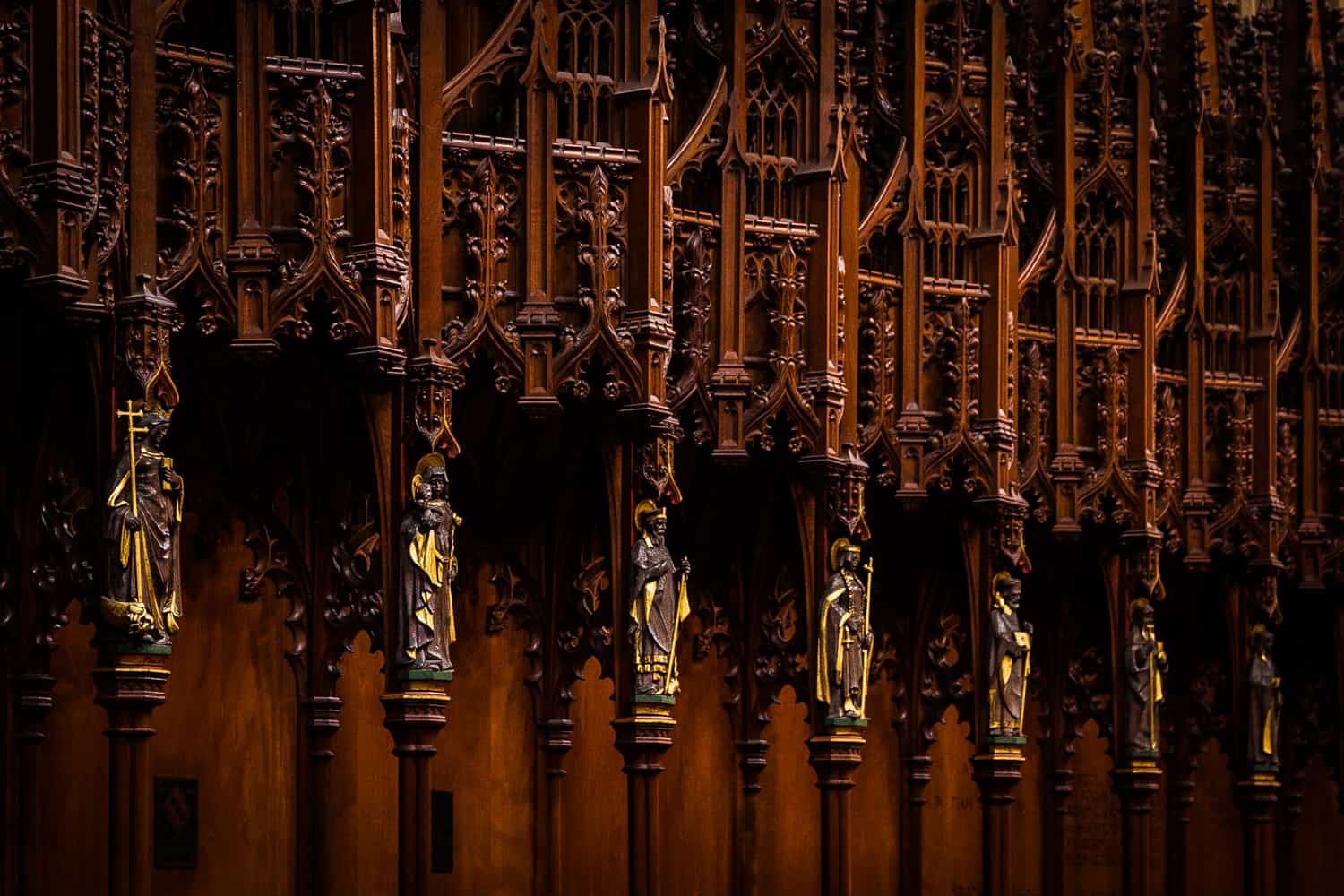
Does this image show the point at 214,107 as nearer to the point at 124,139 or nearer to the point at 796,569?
the point at 124,139

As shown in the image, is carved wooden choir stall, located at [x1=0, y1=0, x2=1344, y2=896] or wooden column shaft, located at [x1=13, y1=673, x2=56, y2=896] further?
wooden column shaft, located at [x1=13, y1=673, x2=56, y2=896]

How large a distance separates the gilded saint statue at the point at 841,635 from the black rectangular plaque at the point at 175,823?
595 cm

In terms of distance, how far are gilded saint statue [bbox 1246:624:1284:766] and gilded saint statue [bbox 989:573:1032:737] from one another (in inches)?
154

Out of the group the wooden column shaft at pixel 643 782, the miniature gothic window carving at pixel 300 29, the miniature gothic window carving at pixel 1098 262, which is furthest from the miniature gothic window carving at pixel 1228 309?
the miniature gothic window carving at pixel 300 29

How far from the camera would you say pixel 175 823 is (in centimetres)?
2458

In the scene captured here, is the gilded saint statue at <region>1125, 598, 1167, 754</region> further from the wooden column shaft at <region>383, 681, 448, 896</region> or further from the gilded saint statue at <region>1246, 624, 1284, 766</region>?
the wooden column shaft at <region>383, 681, 448, 896</region>

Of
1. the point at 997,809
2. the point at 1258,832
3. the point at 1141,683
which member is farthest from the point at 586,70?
the point at 1258,832

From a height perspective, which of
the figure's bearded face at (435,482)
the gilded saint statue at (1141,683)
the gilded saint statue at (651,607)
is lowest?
the gilded saint statue at (1141,683)

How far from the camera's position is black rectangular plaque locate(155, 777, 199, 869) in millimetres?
24484

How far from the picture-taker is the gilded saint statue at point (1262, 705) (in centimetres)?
3170

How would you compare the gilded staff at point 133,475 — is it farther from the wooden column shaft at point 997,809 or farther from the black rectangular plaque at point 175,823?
the wooden column shaft at point 997,809

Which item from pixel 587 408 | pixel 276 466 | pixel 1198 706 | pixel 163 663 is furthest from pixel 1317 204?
pixel 163 663

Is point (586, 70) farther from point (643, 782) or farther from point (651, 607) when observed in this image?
point (643, 782)

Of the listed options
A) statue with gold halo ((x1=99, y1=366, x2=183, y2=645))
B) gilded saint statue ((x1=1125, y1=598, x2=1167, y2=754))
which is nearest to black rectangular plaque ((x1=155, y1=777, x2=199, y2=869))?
statue with gold halo ((x1=99, y1=366, x2=183, y2=645))
